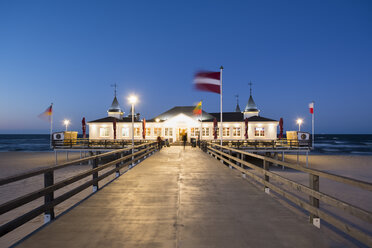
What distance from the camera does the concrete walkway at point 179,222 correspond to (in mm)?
3650

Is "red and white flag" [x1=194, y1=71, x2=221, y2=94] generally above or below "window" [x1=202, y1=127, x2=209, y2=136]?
above

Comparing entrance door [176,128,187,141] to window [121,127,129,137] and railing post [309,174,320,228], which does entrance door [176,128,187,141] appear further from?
railing post [309,174,320,228]

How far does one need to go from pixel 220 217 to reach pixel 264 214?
975 millimetres

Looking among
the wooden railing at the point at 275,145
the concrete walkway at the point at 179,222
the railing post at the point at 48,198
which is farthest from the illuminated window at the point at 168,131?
the railing post at the point at 48,198

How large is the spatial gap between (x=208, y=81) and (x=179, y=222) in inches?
517

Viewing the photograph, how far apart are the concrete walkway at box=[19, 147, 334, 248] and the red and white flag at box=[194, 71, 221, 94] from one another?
10527 mm

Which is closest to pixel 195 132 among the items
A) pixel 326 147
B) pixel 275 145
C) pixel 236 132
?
pixel 236 132

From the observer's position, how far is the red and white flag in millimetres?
16344

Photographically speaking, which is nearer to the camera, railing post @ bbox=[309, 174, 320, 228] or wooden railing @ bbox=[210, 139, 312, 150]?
railing post @ bbox=[309, 174, 320, 228]

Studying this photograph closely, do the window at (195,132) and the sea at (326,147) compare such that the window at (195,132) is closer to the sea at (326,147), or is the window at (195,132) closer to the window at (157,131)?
the window at (157,131)

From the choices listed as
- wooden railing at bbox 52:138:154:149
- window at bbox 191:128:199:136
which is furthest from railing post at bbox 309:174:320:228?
window at bbox 191:128:199:136

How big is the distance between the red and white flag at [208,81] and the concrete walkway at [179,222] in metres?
10.5

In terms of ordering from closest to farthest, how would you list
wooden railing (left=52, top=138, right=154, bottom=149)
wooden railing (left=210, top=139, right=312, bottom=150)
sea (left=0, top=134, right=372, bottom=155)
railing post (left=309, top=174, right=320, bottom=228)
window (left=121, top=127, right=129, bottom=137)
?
railing post (left=309, top=174, right=320, bottom=228) < wooden railing (left=210, top=139, right=312, bottom=150) < wooden railing (left=52, top=138, right=154, bottom=149) < window (left=121, top=127, right=129, bottom=137) < sea (left=0, top=134, right=372, bottom=155)

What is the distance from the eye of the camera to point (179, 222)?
14.4ft
